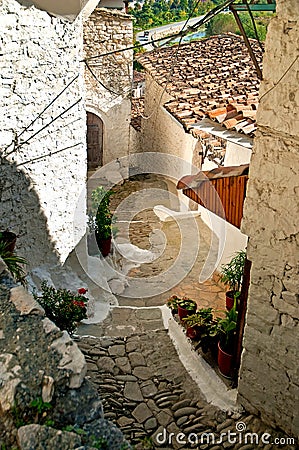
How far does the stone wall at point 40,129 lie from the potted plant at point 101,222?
6.46 feet

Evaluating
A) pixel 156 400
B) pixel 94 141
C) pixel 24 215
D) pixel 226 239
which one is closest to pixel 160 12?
pixel 94 141

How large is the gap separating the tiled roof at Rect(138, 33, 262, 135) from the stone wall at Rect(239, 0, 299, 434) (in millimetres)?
2685

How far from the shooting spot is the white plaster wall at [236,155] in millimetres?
7512

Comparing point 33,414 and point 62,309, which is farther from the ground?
point 33,414

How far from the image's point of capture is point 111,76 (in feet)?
41.5

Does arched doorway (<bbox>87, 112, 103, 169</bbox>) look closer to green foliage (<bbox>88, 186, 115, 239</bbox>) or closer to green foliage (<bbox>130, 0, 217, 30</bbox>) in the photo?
green foliage (<bbox>88, 186, 115, 239</bbox>)

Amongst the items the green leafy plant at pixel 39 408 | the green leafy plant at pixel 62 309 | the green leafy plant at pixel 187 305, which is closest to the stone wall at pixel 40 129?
the green leafy plant at pixel 62 309

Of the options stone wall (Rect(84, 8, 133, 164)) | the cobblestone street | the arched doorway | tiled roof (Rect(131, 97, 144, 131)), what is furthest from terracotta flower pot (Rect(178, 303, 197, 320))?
tiled roof (Rect(131, 97, 144, 131))

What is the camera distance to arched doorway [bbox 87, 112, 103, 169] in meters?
13.4

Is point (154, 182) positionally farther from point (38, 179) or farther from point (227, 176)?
point (227, 176)

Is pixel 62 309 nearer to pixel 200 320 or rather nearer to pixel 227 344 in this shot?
pixel 200 320

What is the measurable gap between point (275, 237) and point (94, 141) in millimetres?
10422

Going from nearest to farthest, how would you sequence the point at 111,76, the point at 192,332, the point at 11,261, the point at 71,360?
1. the point at 71,360
2. the point at 11,261
3. the point at 192,332
4. the point at 111,76

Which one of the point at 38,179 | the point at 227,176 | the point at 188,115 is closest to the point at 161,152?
the point at 188,115
